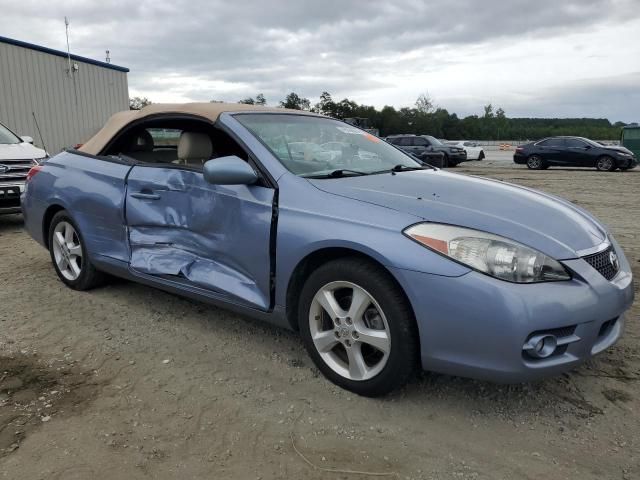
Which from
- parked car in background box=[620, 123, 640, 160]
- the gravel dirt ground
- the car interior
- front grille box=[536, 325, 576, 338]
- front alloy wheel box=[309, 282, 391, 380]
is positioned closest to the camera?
the gravel dirt ground

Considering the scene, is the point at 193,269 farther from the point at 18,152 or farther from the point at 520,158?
the point at 520,158

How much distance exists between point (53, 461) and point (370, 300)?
157cm

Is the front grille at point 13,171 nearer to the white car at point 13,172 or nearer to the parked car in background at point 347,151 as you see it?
the white car at point 13,172

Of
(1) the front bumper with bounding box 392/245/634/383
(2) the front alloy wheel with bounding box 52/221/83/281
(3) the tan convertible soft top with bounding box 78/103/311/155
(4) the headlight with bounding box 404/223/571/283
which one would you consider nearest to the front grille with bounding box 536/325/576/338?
(1) the front bumper with bounding box 392/245/634/383

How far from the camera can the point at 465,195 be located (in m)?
2.96

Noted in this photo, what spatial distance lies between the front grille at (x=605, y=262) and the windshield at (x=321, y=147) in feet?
4.53

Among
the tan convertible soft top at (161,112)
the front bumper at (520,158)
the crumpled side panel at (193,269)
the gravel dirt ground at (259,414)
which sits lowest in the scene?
the gravel dirt ground at (259,414)

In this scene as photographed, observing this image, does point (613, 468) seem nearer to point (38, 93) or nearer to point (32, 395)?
point (32, 395)

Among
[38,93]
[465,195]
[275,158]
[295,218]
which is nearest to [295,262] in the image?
[295,218]

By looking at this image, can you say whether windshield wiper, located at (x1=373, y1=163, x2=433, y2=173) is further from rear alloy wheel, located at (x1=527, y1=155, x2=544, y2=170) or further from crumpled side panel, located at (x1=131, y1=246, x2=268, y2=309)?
rear alloy wheel, located at (x1=527, y1=155, x2=544, y2=170)

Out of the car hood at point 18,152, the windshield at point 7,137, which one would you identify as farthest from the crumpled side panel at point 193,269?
the windshield at point 7,137

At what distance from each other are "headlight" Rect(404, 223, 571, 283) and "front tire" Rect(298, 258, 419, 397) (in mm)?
308

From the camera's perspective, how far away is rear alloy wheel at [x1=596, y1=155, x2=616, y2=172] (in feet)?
64.2

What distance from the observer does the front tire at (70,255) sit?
4332 mm
